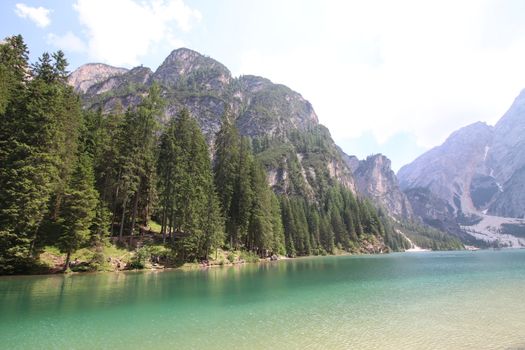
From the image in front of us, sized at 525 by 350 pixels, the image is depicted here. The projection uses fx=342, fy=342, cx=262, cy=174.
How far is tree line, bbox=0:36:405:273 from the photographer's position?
41844 mm

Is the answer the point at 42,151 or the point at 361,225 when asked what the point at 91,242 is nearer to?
the point at 42,151

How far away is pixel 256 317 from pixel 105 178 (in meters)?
45.4

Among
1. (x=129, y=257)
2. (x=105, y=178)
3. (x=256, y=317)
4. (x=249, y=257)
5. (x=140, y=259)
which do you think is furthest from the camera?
(x=249, y=257)

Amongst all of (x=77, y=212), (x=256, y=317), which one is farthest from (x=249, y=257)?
(x=256, y=317)

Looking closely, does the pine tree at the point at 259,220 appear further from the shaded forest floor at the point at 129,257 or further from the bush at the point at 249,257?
the shaded forest floor at the point at 129,257

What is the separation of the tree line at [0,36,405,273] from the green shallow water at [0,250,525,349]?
11.8 metres

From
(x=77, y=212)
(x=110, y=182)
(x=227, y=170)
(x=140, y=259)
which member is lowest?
(x=140, y=259)

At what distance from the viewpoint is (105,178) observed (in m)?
57.5

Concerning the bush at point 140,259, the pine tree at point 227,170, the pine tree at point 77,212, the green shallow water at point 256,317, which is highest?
the pine tree at point 227,170

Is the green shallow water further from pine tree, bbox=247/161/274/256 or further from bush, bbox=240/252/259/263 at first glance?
pine tree, bbox=247/161/274/256

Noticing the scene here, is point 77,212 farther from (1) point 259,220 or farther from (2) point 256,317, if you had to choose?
(1) point 259,220

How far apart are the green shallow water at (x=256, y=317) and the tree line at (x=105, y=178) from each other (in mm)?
11818

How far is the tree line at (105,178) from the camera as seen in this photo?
41.8m

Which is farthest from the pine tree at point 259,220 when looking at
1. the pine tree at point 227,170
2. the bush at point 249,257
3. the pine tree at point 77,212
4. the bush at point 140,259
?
the pine tree at point 77,212
